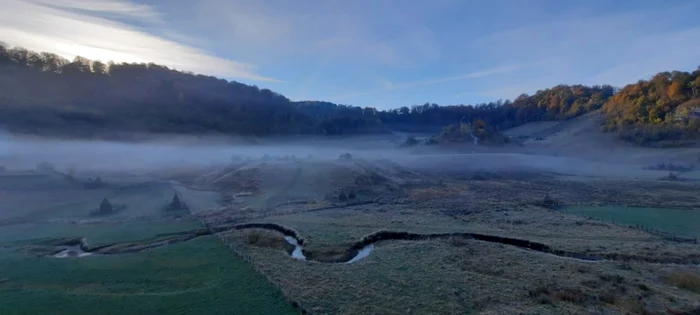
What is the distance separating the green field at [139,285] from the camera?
1912 cm

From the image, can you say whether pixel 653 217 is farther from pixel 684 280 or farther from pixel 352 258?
pixel 352 258

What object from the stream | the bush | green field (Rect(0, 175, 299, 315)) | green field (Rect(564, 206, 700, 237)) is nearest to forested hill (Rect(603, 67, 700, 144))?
green field (Rect(564, 206, 700, 237))

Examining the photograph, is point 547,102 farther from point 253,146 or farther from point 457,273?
point 457,273

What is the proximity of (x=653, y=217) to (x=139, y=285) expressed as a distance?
43.2 meters

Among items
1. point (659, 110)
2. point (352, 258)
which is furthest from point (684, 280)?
point (659, 110)

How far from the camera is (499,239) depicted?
30328mm

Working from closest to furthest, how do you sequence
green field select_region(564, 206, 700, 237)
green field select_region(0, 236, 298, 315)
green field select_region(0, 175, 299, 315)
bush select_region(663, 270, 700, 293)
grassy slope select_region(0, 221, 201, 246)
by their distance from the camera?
green field select_region(0, 236, 298, 315), green field select_region(0, 175, 299, 315), bush select_region(663, 270, 700, 293), grassy slope select_region(0, 221, 201, 246), green field select_region(564, 206, 700, 237)

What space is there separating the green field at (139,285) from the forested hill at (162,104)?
79046 mm

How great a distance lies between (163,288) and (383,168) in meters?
58.7

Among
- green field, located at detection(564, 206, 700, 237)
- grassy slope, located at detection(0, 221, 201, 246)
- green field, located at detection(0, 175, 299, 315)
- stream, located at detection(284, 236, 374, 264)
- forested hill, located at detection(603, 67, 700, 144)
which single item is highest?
forested hill, located at detection(603, 67, 700, 144)

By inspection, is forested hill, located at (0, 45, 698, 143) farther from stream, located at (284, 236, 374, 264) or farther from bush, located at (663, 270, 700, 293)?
bush, located at (663, 270, 700, 293)

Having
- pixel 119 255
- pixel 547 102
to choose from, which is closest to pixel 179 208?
pixel 119 255

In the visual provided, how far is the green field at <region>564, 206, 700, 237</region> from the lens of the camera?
110ft

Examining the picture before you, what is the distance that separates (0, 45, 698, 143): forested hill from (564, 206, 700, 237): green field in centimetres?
8542
